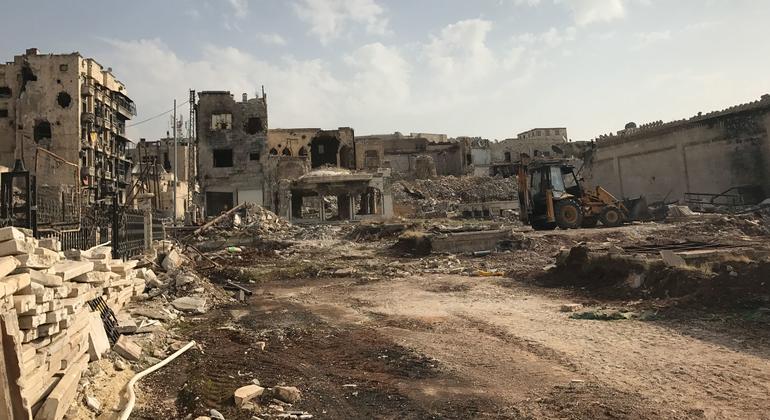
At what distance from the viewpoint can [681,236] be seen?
15891 mm

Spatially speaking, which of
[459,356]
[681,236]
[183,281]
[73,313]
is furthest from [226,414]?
[681,236]

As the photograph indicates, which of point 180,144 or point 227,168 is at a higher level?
point 180,144

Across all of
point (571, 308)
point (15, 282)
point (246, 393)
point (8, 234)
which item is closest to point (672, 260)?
point (571, 308)

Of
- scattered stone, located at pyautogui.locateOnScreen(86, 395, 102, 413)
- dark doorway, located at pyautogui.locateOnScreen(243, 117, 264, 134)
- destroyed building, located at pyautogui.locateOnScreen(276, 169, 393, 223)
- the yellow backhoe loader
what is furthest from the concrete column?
dark doorway, located at pyautogui.locateOnScreen(243, 117, 264, 134)

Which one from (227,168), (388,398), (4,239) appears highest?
(227,168)

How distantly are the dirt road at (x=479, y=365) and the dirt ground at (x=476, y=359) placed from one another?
2 cm

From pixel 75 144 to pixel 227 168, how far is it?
10.8m

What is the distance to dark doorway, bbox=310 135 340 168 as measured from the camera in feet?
168

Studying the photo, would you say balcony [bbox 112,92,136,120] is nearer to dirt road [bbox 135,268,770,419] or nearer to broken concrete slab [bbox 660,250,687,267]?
dirt road [bbox 135,268,770,419]

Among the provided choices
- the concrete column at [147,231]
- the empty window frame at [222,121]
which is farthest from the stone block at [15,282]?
the empty window frame at [222,121]

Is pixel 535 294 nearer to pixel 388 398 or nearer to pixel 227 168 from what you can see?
pixel 388 398

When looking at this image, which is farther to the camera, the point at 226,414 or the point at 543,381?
the point at 543,381

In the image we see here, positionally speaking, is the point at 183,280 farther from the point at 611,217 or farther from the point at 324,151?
the point at 324,151

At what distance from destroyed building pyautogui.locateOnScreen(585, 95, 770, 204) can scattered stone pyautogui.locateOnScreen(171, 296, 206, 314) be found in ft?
87.9
